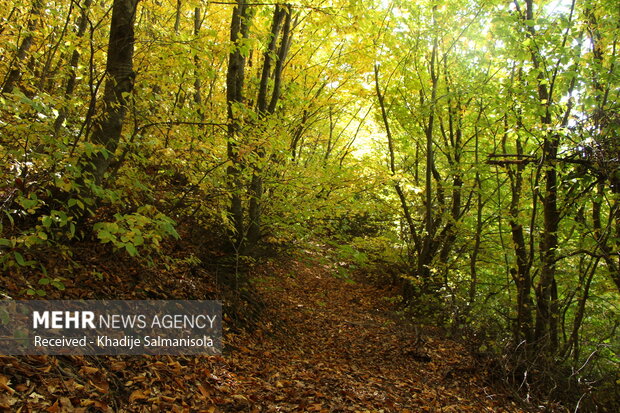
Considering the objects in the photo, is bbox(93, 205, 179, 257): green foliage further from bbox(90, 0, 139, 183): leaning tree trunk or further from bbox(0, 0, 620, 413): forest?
bbox(90, 0, 139, 183): leaning tree trunk

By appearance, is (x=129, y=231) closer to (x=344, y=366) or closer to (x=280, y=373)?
(x=280, y=373)

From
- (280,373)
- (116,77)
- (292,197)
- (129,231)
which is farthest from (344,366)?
(116,77)

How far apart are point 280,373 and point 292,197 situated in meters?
3.37

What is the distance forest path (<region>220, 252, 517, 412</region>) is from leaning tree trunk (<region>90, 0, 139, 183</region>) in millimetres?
2789

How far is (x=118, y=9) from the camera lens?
3775 millimetres

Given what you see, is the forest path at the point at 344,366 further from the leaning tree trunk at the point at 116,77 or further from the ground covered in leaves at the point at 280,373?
the leaning tree trunk at the point at 116,77

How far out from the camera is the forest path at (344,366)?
397 centimetres

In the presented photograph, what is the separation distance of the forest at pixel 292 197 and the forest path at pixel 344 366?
4 centimetres

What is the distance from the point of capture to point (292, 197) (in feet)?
22.9

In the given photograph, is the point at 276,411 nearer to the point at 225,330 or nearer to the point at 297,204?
the point at 225,330

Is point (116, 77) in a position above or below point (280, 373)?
above

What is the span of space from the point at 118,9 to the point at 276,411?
4376mm

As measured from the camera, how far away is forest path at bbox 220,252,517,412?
397 cm

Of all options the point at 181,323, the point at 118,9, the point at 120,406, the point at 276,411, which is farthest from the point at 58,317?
the point at 118,9
